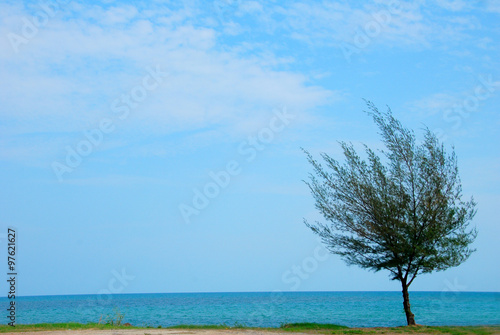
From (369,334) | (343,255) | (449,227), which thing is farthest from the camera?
(343,255)

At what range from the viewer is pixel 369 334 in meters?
19.8

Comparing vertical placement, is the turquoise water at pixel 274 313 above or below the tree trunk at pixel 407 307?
above

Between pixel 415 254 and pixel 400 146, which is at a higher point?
pixel 400 146

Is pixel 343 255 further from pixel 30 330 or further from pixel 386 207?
pixel 30 330

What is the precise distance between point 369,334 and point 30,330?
46.5 ft

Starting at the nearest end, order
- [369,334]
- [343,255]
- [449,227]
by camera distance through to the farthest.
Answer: [369,334] < [449,227] < [343,255]

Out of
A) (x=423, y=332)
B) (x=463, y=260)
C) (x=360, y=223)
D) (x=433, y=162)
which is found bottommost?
(x=423, y=332)

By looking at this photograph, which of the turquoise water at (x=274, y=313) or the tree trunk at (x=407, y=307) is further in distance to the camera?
the turquoise water at (x=274, y=313)

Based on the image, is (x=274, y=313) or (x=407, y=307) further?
(x=274, y=313)

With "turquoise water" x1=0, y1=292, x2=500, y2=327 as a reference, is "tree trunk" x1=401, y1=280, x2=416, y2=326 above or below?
below

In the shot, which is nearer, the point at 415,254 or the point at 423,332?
the point at 423,332

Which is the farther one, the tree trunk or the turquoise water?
the turquoise water

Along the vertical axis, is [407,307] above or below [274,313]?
below

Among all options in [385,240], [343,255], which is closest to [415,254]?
[385,240]
